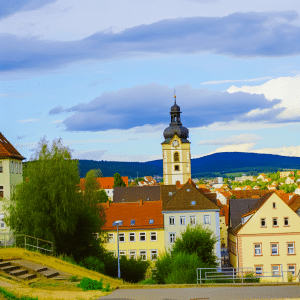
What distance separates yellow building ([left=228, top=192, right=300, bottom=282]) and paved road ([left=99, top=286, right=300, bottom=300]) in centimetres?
2857

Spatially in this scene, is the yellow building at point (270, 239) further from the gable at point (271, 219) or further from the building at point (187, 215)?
the building at point (187, 215)

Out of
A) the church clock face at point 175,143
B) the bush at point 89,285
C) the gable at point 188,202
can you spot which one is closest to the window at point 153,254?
the gable at point 188,202

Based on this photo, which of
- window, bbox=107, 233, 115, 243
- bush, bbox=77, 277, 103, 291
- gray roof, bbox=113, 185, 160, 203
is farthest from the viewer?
gray roof, bbox=113, 185, 160, 203

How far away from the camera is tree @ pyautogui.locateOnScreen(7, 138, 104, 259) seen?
38062mm

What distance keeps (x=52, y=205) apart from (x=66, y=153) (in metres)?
5.31

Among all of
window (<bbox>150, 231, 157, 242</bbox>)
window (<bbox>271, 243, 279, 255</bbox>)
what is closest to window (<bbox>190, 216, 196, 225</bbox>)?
window (<bbox>150, 231, 157, 242</bbox>)

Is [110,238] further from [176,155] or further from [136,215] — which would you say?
[176,155]

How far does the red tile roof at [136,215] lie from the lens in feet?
193

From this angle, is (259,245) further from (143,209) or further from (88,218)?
(88,218)

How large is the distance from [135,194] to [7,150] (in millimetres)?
67631

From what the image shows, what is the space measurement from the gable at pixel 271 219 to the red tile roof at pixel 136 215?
1085 cm

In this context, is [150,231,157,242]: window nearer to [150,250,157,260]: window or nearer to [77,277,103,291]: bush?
[150,250,157,260]: window

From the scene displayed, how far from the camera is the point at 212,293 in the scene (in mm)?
21406

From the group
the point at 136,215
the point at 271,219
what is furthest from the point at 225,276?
the point at 136,215
